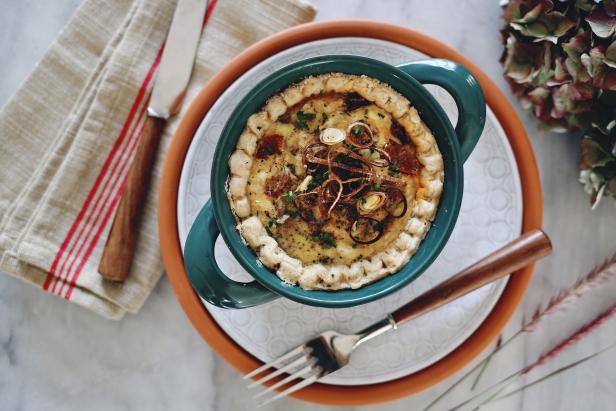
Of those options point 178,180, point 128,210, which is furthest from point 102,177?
point 178,180

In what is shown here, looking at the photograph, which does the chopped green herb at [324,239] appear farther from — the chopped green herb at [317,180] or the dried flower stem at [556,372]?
the dried flower stem at [556,372]

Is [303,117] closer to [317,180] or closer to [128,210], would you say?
[317,180]

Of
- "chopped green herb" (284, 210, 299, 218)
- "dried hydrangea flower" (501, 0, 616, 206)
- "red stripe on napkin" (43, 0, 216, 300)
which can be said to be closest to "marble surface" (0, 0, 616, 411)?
"dried hydrangea flower" (501, 0, 616, 206)

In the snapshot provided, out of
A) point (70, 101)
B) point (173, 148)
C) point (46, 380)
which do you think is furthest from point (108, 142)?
point (46, 380)

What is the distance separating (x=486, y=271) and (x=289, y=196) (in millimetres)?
785

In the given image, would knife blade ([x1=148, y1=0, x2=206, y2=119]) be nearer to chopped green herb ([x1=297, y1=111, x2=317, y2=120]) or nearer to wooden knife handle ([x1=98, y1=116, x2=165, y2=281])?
wooden knife handle ([x1=98, y1=116, x2=165, y2=281])

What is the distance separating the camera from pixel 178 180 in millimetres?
2180

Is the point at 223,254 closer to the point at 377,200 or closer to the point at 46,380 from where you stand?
the point at 377,200

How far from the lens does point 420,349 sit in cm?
217

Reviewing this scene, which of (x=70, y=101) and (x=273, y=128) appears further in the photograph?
(x=70, y=101)

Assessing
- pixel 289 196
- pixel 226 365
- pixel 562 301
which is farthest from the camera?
pixel 226 365

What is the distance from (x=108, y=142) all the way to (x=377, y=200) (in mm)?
1296

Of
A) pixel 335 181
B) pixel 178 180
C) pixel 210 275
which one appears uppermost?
pixel 335 181

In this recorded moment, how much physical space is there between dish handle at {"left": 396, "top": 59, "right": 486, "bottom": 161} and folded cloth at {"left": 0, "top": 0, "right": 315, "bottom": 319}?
0.72 metres
